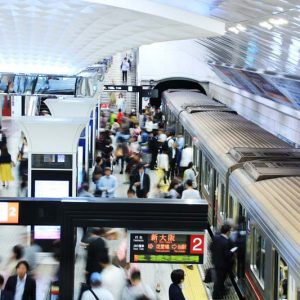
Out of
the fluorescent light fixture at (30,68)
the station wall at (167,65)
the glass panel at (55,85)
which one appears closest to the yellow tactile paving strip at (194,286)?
the glass panel at (55,85)

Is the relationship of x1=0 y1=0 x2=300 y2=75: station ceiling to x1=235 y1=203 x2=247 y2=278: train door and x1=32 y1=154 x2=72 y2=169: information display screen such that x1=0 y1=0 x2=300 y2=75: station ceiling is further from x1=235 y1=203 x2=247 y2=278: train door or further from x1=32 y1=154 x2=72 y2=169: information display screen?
x1=235 y1=203 x2=247 y2=278: train door

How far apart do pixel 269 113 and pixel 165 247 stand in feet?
41.6

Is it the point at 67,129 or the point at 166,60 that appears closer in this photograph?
the point at 67,129

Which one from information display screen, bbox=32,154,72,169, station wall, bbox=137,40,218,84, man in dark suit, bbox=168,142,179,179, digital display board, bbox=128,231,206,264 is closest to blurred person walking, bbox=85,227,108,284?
digital display board, bbox=128,231,206,264

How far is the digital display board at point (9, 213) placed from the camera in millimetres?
7098

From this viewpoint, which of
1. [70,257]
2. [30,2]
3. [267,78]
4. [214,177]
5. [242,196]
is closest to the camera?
[70,257]

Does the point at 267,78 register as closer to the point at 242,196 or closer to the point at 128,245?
the point at 242,196

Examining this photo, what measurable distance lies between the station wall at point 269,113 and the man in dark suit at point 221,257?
21.3 ft

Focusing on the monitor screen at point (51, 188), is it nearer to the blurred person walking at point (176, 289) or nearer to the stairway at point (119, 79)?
the blurred person walking at point (176, 289)

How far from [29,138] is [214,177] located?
362 centimetres

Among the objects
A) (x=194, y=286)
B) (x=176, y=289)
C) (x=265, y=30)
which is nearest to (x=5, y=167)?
(x=194, y=286)

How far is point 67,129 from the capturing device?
1177cm

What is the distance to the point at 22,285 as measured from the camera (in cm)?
726

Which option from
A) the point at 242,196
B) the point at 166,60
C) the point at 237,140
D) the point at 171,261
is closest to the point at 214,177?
the point at 237,140
